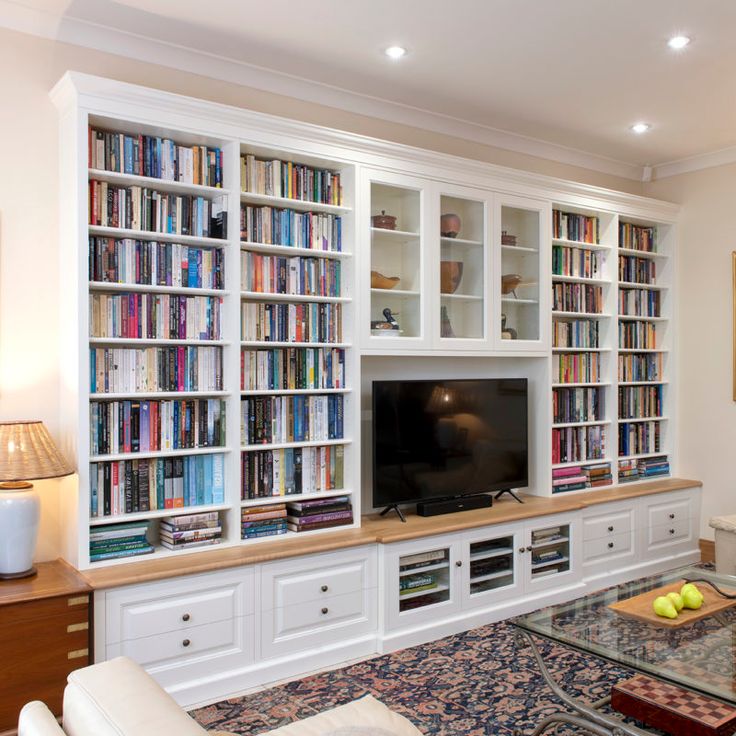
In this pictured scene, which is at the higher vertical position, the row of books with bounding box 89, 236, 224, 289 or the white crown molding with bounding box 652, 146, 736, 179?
the white crown molding with bounding box 652, 146, 736, 179

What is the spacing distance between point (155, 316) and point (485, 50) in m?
1.94

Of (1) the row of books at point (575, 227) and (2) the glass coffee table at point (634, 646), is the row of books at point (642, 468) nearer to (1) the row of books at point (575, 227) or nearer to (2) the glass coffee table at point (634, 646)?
(1) the row of books at point (575, 227)

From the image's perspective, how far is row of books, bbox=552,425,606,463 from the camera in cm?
469

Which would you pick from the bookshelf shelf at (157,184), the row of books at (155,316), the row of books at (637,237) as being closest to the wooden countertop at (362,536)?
the row of books at (155,316)

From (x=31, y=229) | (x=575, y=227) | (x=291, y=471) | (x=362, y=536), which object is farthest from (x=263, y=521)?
(x=575, y=227)

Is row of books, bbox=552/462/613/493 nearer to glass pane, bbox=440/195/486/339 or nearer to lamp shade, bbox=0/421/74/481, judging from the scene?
glass pane, bbox=440/195/486/339

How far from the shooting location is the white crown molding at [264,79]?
3037 mm

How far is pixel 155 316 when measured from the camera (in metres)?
3.12

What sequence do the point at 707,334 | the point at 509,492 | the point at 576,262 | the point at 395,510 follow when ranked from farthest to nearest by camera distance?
the point at 707,334 → the point at 576,262 → the point at 509,492 → the point at 395,510

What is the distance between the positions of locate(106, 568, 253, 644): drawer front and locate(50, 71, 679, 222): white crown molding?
1.89 metres

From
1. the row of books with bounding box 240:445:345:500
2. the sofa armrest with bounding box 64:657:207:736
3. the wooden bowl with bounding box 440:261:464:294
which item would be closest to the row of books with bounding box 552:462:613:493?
Answer: the wooden bowl with bounding box 440:261:464:294

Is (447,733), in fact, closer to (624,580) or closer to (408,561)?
(408,561)

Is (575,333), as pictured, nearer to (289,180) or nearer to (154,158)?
(289,180)

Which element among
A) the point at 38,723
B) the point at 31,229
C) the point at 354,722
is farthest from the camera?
the point at 31,229
